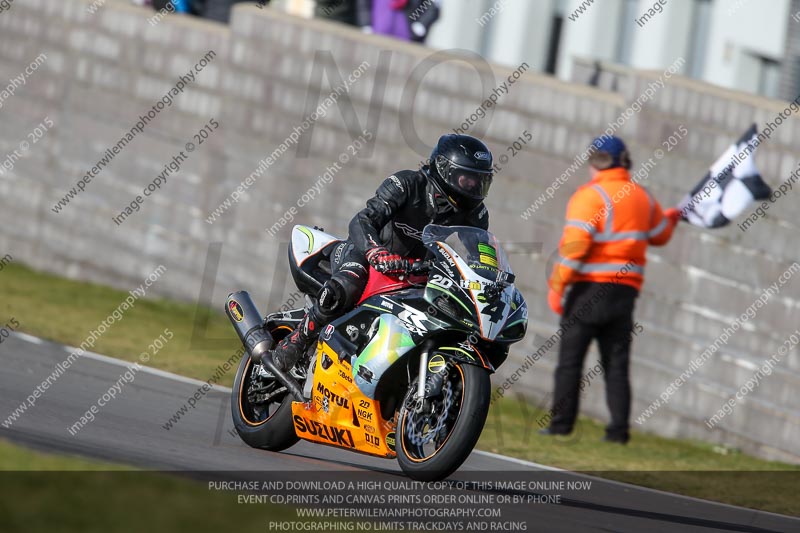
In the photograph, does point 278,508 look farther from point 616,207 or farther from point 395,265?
point 616,207

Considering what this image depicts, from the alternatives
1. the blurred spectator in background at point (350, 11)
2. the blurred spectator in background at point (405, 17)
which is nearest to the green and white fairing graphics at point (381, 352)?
the blurred spectator in background at point (405, 17)

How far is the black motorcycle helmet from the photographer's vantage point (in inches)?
305

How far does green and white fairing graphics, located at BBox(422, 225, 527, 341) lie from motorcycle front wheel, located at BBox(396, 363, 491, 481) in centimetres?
27

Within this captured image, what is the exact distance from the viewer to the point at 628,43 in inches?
819

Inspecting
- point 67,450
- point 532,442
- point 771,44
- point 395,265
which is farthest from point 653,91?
point 771,44

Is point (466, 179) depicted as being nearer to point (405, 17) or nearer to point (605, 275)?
point (605, 275)

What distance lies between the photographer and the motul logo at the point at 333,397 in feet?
25.6

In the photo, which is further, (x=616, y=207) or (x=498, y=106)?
(x=498, y=106)

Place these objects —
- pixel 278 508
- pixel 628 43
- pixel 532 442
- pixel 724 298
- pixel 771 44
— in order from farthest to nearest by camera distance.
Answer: pixel 628 43 → pixel 771 44 → pixel 724 298 → pixel 532 442 → pixel 278 508

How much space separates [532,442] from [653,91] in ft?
10.3

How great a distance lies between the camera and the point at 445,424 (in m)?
7.33

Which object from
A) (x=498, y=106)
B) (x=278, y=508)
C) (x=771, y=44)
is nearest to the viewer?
(x=278, y=508)

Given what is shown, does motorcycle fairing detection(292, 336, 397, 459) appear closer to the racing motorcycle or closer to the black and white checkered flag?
the racing motorcycle

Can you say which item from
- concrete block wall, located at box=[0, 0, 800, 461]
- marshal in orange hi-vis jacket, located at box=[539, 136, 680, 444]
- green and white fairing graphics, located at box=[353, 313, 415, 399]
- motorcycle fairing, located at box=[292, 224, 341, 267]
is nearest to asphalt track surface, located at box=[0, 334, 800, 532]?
green and white fairing graphics, located at box=[353, 313, 415, 399]
